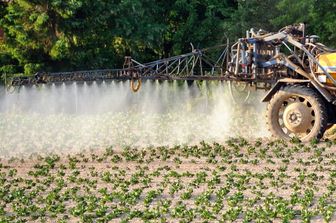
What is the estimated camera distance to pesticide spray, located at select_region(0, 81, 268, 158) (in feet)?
69.8

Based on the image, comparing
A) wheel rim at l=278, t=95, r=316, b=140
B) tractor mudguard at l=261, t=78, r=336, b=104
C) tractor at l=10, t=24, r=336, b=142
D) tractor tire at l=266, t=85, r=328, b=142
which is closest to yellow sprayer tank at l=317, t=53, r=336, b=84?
tractor at l=10, t=24, r=336, b=142

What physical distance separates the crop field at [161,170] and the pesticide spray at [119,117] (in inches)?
2.4

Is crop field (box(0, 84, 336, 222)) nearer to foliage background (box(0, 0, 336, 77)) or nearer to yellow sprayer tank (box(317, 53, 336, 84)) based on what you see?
yellow sprayer tank (box(317, 53, 336, 84))

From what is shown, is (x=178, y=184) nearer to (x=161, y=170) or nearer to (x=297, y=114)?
(x=161, y=170)

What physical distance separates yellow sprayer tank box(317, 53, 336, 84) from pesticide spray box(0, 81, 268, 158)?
3.27 m

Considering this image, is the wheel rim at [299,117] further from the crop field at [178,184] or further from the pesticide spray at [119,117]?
the pesticide spray at [119,117]

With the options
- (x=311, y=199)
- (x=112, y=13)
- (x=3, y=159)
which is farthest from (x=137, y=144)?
(x=112, y=13)

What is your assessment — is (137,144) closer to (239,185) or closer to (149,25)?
(239,185)

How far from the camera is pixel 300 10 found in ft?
104

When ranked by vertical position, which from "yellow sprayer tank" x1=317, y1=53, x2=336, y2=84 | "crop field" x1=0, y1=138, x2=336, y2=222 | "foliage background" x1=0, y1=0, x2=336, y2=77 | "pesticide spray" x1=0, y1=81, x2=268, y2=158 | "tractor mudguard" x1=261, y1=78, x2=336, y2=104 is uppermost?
"foliage background" x1=0, y1=0, x2=336, y2=77

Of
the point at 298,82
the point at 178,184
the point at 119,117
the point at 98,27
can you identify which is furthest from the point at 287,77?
the point at 98,27

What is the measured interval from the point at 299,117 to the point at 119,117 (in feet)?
34.6

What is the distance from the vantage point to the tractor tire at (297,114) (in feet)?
61.3

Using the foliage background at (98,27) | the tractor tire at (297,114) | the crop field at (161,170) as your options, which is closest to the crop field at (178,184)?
the crop field at (161,170)
